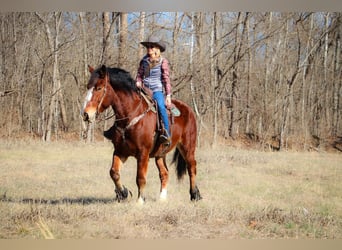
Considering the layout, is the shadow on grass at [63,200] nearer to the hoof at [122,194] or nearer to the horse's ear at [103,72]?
the hoof at [122,194]

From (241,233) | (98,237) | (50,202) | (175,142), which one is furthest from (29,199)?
(241,233)

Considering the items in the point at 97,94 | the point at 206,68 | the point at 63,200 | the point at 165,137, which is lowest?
the point at 63,200

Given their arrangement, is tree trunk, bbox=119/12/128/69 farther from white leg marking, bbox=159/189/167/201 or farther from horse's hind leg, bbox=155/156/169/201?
white leg marking, bbox=159/189/167/201

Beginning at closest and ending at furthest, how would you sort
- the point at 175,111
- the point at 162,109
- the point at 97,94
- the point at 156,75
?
1. the point at 97,94
2. the point at 162,109
3. the point at 156,75
4. the point at 175,111

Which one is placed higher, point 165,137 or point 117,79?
point 117,79

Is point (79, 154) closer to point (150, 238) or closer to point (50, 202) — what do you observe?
point (50, 202)

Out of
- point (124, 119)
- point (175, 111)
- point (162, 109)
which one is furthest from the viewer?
point (175, 111)

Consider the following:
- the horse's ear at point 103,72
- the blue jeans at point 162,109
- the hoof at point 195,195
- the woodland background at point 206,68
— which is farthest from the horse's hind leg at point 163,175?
the horse's ear at point 103,72

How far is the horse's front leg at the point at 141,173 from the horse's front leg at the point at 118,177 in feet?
0.55

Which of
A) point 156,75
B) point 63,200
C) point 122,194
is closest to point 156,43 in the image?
point 156,75

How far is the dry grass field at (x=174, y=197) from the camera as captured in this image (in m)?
3.59

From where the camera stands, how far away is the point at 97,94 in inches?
141

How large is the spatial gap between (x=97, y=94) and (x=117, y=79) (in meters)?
0.23

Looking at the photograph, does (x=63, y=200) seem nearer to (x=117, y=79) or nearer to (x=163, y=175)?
(x=163, y=175)
